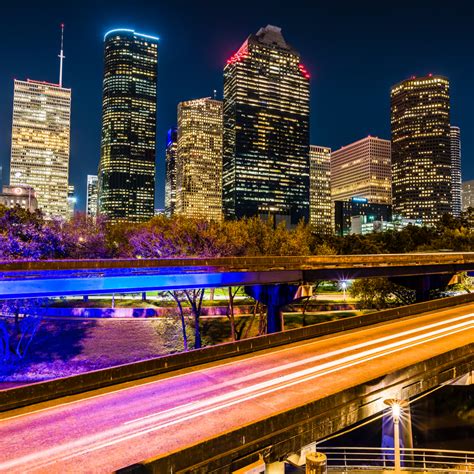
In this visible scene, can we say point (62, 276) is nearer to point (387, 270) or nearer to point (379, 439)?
point (379, 439)

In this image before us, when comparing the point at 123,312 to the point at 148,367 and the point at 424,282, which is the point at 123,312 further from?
the point at 424,282

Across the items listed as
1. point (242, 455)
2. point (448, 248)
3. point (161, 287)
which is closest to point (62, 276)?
point (161, 287)

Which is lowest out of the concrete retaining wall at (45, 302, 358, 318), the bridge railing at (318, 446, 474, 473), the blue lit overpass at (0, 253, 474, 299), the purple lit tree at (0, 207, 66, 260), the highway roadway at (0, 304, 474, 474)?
the bridge railing at (318, 446, 474, 473)

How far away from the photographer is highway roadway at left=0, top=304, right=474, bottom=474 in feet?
32.5

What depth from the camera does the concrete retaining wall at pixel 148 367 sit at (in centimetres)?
1278

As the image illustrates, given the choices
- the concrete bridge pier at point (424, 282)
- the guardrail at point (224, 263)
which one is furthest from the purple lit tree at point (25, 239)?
the concrete bridge pier at point (424, 282)

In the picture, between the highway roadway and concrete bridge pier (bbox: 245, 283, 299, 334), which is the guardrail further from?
the highway roadway

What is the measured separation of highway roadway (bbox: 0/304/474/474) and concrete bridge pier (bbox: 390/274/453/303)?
86.2ft

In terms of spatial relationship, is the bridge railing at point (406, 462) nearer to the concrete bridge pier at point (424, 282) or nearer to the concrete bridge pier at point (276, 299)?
the concrete bridge pier at point (276, 299)

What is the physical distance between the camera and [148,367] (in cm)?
1533

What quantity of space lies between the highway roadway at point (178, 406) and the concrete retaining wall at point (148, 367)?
15.0 inches

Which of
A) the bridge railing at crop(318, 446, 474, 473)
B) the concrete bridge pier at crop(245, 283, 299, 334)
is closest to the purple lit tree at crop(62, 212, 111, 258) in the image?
the concrete bridge pier at crop(245, 283, 299, 334)

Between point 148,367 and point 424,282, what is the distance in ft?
122

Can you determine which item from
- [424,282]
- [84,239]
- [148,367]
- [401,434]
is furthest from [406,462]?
[84,239]
